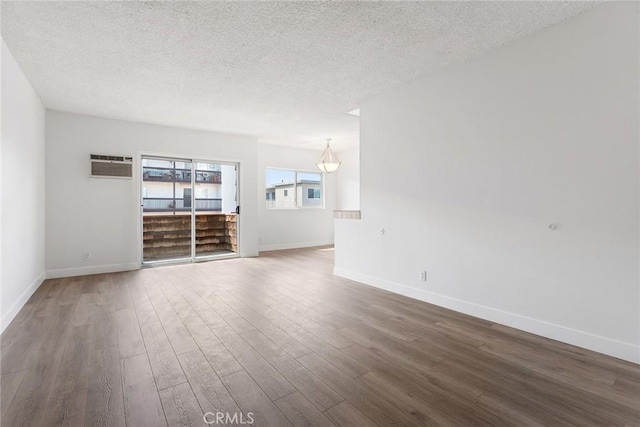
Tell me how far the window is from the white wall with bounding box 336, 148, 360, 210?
553 mm

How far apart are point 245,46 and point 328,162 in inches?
198

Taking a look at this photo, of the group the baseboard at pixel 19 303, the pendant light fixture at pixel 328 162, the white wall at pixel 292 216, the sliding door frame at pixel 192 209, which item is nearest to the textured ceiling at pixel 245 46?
the sliding door frame at pixel 192 209

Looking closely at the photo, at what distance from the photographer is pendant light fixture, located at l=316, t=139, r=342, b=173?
6.49 meters

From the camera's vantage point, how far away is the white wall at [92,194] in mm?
4684

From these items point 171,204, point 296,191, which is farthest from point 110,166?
point 296,191

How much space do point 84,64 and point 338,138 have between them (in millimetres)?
4672

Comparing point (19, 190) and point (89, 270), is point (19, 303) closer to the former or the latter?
point (19, 190)

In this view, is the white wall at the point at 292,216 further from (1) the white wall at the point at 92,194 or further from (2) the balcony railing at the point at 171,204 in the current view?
(1) the white wall at the point at 92,194

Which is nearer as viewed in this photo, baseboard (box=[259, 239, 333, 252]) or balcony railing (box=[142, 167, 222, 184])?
balcony railing (box=[142, 167, 222, 184])

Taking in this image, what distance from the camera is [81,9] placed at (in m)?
2.30

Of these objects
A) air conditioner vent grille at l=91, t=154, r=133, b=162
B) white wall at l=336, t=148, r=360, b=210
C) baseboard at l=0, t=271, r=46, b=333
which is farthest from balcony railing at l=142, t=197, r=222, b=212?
white wall at l=336, t=148, r=360, b=210

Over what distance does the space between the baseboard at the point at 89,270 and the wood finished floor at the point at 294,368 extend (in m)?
1.38

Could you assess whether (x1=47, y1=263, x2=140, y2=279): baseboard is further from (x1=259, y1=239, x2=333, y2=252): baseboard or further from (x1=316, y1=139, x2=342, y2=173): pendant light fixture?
(x1=316, y1=139, x2=342, y2=173): pendant light fixture

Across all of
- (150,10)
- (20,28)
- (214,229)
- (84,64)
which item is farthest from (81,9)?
(214,229)
